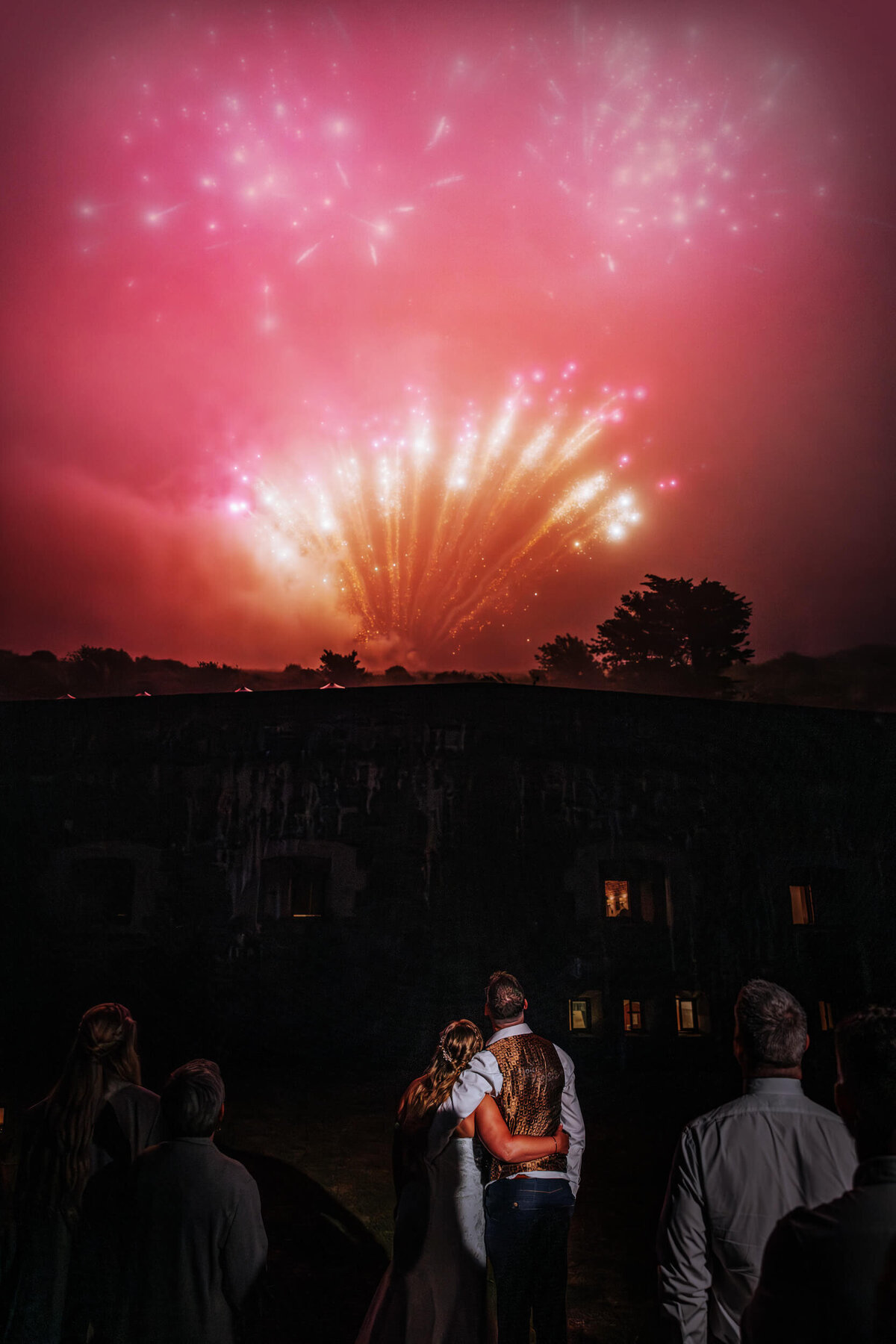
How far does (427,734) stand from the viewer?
10.1 m

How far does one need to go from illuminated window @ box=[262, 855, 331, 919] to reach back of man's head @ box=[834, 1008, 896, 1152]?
8.82 meters

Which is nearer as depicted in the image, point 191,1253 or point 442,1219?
point 191,1253

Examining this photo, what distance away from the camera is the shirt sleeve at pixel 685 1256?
1895 millimetres

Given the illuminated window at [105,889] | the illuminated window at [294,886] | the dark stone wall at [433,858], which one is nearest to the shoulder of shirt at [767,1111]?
the dark stone wall at [433,858]

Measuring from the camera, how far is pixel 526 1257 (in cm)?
284

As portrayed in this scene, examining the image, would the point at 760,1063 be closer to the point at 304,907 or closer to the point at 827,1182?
the point at 827,1182

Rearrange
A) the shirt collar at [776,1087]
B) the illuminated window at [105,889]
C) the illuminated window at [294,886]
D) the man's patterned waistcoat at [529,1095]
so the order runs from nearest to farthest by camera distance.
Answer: the shirt collar at [776,1087]
the man's patterned waistcoat at [529,1095]
the illuminated window at [294,886]
the illuminated window at [105,889]

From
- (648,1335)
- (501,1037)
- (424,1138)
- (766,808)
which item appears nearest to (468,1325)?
(424,1138)

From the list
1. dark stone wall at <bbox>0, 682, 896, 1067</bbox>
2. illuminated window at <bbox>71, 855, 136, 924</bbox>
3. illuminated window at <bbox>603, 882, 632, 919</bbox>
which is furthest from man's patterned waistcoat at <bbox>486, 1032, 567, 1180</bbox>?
illuminated window at <bbox>71, 855, 136, 924</bbox>

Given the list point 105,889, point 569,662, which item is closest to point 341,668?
point 569,662

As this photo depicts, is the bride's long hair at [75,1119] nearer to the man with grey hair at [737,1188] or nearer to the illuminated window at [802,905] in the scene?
the man with grey hair at [737,1188]

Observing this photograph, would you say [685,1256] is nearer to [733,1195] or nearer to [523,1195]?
[733,1195]

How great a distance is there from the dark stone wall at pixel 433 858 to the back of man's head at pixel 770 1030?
7.67 metres

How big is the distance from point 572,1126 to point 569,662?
35.7 meters
